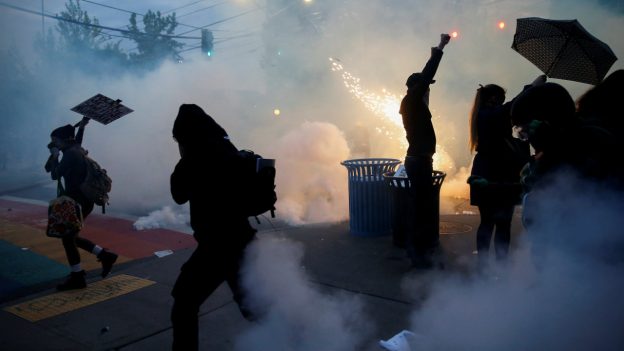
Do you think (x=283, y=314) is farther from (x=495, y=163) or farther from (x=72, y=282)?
(x=72, y=282)

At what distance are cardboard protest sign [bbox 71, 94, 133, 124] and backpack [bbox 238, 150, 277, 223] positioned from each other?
257 centimetres

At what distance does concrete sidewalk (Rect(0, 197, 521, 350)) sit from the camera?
134 inches

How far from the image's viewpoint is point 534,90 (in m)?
2.03

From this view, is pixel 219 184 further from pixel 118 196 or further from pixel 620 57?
pixel 620 57

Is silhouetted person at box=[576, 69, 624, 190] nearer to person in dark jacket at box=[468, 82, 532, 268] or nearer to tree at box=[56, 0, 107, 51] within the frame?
person in dark jacket at box=[468, 82, 532, 268]

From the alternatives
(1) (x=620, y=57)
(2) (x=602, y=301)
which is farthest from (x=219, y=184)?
(1) (x=620, y=57)

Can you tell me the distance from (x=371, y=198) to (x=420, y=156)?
1.67 m

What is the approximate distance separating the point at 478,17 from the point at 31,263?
1331 cm

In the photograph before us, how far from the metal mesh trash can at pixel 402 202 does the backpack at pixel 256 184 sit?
2.43 m

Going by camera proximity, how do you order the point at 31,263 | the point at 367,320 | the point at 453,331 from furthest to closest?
1. the point at 31,263
2. the point at 367,320
3. the point at 453,331

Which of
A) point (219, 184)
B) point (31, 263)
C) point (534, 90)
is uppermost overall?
point (534, 90)

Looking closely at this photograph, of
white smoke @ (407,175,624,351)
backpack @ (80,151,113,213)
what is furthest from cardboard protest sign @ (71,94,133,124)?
white smoke @ (407,175,624,351)

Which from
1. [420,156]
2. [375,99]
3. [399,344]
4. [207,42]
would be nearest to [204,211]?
[399,344]

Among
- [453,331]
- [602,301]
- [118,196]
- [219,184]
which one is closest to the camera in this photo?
[602,301]
